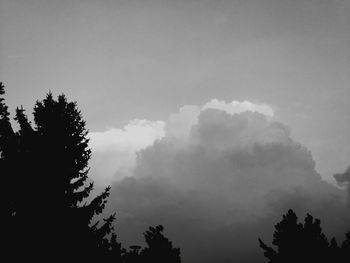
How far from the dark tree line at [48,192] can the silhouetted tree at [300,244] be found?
38.9 ft

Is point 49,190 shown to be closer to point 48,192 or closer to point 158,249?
point 48,192

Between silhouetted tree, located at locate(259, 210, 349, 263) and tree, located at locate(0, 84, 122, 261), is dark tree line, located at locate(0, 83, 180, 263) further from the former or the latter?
silhouetted tree, located at locate(259, 210, 349, 263)

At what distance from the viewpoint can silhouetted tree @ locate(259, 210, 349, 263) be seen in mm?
18047

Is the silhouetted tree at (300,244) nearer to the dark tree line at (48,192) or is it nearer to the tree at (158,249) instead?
the tree at (158,249)

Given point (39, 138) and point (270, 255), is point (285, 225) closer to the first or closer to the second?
point (270, 255)

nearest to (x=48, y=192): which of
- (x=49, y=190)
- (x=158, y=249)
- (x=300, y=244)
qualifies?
(x=49, y=190)

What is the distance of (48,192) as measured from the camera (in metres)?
11.2

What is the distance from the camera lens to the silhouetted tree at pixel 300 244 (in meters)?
18.0

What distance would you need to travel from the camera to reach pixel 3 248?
30.5ft

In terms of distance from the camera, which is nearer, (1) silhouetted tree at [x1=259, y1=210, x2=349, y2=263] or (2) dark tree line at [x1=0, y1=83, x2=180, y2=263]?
(2) dark tree line at [x1=0, y1=83, x2=180, y2=263]

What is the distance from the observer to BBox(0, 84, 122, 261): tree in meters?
10.2

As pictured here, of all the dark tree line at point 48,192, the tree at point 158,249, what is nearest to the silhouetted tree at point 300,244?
the tree at point 158,249

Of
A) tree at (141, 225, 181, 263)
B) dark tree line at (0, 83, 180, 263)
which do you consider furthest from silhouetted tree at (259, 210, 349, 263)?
dark tree line at (0, 83, 180, 263)

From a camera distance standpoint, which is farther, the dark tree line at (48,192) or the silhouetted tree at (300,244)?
the silhouetted tree at (300,244)
